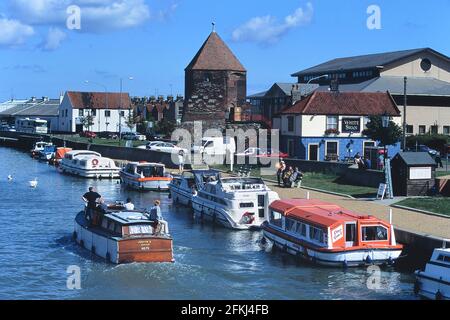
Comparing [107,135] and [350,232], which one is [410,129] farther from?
[350,232]

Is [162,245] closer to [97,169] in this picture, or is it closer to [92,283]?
[92,283]

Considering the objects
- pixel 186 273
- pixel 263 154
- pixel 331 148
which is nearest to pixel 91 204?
pixel 186 273

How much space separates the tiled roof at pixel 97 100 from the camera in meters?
133

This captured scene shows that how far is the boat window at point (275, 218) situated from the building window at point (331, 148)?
98.4ft

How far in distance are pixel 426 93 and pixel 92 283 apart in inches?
2543

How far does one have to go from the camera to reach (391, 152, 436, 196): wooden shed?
4134cm

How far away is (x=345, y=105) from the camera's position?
217ft

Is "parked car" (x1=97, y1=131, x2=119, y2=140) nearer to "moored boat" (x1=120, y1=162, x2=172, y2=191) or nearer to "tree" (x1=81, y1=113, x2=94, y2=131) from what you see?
"tree" (x1=81, y1=113, x2=94, y2=131)

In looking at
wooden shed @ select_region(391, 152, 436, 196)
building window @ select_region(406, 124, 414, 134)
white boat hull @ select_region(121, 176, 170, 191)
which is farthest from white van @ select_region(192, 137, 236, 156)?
wooden shed @ select_region(391, 152, 436, 196)

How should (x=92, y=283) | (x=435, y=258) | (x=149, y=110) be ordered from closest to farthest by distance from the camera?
(x=435, y=258) → (x=92, y=283) → (x=149, y=110)

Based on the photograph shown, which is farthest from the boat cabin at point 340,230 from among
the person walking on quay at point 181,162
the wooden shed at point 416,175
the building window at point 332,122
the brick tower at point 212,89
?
the brick tower at point 212,89

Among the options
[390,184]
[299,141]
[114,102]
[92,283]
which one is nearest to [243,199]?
[390,184]

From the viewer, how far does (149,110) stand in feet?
474

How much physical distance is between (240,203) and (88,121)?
91.4 meters
